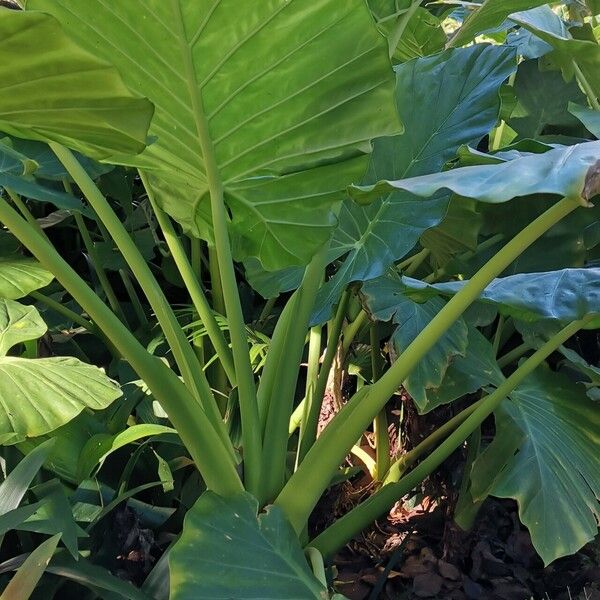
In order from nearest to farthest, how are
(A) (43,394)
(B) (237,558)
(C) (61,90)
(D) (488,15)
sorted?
(C) (61,90), (B) (237,558), (A) (43,394), (D) (488,15)

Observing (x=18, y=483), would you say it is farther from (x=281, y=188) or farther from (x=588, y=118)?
(x=588, y=118)

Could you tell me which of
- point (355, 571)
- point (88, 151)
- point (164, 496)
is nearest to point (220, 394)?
point (164, 496)

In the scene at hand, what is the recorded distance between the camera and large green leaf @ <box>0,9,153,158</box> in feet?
1.39

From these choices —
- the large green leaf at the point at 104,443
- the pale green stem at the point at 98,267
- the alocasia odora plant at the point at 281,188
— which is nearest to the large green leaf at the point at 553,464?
the alocasia odora plant at the point at 281,188

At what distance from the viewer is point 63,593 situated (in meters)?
0.86

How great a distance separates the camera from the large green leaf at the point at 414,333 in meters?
0.90

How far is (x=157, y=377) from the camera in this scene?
2.36ft

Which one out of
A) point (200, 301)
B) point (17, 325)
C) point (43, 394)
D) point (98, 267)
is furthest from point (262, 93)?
point (98, 267)

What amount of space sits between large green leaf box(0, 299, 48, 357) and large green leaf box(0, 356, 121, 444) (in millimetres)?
62

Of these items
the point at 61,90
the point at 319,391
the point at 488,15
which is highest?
the point at 61,90

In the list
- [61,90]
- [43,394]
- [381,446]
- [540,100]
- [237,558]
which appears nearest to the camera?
[61,90]

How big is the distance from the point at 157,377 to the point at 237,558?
0.62 ft

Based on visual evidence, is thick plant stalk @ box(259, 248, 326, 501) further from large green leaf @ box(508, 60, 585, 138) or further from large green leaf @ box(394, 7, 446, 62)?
large green leaf @ box(508, 60, 585, 138)

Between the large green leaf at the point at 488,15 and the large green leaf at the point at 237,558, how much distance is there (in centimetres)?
69
